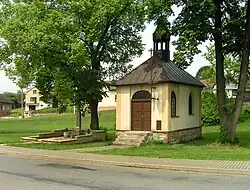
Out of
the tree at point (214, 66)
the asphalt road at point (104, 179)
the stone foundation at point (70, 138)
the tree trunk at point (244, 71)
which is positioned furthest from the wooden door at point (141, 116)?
the tree at point (214, 66)

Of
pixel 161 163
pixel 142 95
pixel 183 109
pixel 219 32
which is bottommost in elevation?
pixel 161 163

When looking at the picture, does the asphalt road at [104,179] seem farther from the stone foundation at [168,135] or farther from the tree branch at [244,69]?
the tree branch at [244,69]

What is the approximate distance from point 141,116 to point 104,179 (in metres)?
14.9

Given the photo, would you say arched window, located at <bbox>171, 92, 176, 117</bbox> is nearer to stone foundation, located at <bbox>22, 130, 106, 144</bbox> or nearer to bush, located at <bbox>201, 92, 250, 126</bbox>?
stone foundation, located at <bbox>22, 130, 106, 144</bbox>

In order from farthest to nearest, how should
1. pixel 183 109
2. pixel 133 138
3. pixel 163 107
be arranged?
pixel 183 109 → pixel 163 107 → pixel 133 138

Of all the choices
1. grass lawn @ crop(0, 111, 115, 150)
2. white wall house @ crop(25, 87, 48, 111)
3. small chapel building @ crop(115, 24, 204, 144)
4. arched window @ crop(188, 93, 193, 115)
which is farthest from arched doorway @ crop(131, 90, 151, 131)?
white wall house @ crop(25, 87, 48, 111)

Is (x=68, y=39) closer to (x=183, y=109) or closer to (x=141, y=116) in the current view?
(x=141, y=116)

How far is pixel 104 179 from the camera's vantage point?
40.7 feet

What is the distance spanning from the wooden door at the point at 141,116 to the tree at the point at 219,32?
161 inches

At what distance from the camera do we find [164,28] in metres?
24.7

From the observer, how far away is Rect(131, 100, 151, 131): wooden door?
2684 cm

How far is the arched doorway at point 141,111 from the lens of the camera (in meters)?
26.9

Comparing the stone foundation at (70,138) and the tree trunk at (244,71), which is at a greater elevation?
the tree trunk at (244,71)

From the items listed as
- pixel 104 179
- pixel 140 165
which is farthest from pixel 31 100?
pixel 104 179
